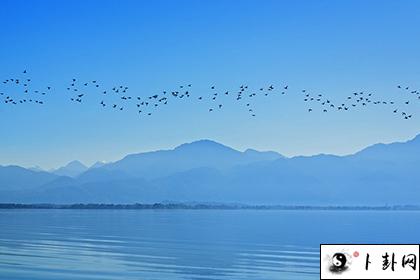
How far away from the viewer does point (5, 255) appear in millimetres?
39312

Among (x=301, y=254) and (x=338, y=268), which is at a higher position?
(x=301, y=254)

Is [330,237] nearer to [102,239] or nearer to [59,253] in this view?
[102,239]

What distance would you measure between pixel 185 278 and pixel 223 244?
20.4m

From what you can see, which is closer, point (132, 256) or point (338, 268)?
point (338, 268)

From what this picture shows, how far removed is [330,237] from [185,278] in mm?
34040

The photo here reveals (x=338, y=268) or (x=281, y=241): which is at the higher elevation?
(x=281, y=241)

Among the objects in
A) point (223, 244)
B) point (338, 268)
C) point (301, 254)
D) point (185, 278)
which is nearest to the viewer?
point (338, 268)

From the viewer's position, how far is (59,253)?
4144cm

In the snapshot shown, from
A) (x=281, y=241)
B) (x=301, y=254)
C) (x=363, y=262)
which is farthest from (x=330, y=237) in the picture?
(x=363, y=262)

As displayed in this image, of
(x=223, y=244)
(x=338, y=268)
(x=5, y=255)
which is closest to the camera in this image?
(x=338, y=268)

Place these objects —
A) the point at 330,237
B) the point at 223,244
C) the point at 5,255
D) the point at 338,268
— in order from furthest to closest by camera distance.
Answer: the point at 330,237
the point at 223,244
the point at 5,255
the point at 338,268

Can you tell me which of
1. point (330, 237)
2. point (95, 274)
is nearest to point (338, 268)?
point (95, 274)

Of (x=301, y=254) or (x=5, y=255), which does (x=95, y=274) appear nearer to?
(x=5, y=255)

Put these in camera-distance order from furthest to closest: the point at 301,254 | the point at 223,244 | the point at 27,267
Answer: the point at 223,244 → the point at 301,254 → the point at 27,267
